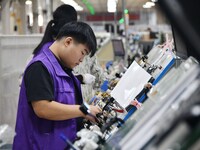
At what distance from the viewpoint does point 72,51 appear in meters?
2.17

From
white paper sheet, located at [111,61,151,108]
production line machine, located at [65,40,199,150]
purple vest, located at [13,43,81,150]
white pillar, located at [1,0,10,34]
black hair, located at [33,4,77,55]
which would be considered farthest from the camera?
white pillar, located at [1,0,10,34]

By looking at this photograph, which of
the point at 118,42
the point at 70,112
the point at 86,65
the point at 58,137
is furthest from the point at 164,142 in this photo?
the point at 118,42

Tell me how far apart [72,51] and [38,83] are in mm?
263

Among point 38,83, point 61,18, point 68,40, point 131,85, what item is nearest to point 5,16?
point 61,18

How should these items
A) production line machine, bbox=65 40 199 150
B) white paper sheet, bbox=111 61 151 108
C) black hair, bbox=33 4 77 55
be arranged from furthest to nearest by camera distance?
1. black hair, bbox=33 4 77 55
2. white paper sheet, bbox=111 61 151 108
3. production line machine, bbox=65 40 199 150

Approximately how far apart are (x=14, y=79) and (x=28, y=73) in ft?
11.7

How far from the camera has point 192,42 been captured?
0.94m

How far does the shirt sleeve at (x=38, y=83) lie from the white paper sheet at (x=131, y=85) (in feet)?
1.10

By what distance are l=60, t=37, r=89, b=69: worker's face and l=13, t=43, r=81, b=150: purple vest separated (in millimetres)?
64

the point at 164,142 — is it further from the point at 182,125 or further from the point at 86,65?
the point at 86,65

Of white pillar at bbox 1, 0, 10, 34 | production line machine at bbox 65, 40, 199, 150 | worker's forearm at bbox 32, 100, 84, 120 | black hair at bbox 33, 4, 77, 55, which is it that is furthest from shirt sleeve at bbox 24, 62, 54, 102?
white pillar at bbox 1, 0, 10, 34

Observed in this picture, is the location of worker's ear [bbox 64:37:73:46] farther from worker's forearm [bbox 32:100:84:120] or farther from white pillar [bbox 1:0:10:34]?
white pillar [bbox 1:0:10:34]

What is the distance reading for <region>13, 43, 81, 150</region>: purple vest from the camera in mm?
2133

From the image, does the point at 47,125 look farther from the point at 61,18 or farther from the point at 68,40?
the point at 61,18
